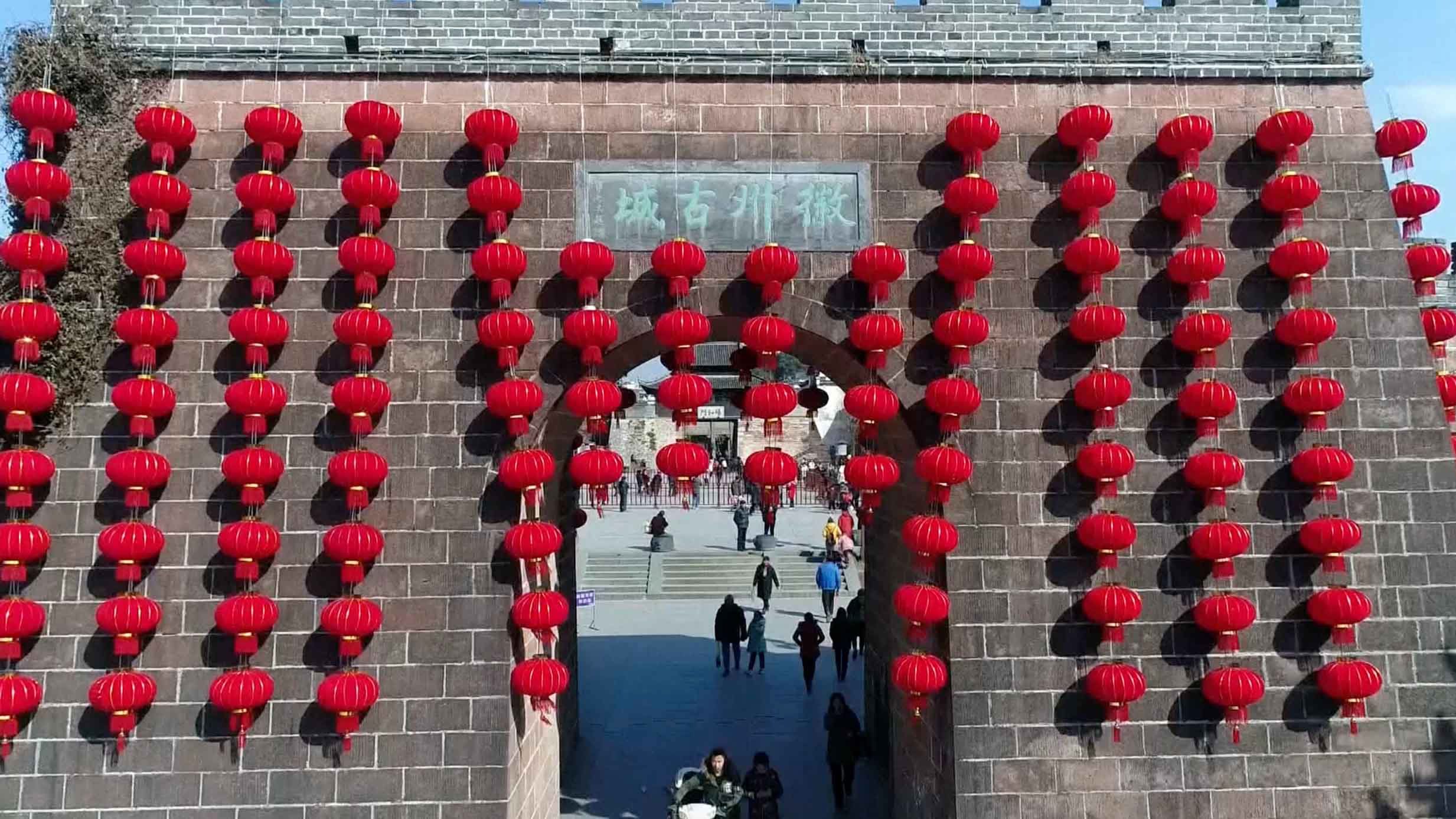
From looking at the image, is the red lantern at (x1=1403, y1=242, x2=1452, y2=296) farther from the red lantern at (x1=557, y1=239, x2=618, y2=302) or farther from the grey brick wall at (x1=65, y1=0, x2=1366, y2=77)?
the red lantern at (x1=557, y1=239, x2=618, y2=302)

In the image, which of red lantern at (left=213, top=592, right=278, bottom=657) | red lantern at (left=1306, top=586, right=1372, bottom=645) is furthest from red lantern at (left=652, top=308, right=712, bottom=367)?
red lantern at (left=1306, top=586, right=1372, bottom=645)

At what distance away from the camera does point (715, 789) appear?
6.92 metres

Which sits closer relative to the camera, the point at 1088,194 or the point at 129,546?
the point at 129,546

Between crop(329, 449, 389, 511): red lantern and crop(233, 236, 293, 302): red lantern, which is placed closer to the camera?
crop(329, 449, 389, 511): red lantern

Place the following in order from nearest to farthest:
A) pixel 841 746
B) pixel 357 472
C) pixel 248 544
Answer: pixel 248 544, pixel 357 472, pixel 841 746

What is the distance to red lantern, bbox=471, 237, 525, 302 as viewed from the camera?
652 cm

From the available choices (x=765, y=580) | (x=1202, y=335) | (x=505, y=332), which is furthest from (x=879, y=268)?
(x=765, y=580)

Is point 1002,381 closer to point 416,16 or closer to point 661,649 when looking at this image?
point 416,16

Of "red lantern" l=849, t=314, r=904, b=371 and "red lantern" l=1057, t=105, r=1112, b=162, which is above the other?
"red lantern" l=1057, t=105, r=1112, b=162

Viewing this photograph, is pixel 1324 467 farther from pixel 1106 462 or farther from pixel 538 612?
pixel 538 612

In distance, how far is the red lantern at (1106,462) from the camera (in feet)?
21.4

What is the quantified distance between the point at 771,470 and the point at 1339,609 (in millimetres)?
4302

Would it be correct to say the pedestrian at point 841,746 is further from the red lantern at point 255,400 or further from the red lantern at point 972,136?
the red lantern at point 255,400

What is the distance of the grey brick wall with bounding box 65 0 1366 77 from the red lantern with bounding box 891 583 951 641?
4.15 m
